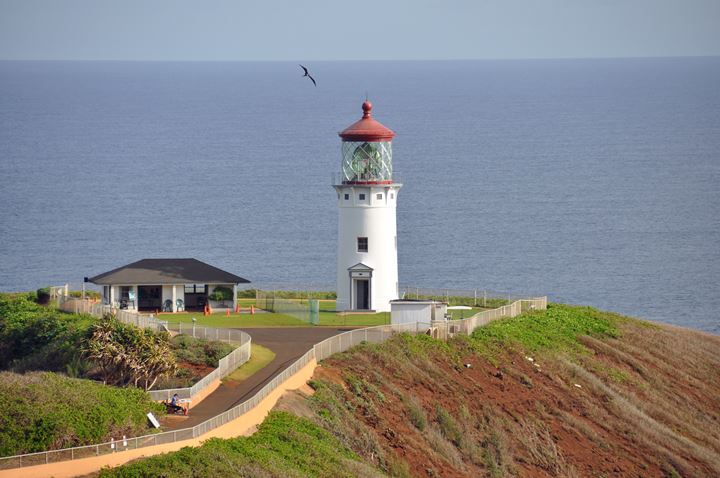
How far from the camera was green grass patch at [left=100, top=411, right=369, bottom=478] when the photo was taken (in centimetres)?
3766

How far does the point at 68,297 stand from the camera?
61.8 meters

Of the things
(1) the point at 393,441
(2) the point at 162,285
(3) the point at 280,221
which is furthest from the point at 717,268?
(1) the point at 393,441

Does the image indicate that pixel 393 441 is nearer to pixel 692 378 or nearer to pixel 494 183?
pixel 692 378

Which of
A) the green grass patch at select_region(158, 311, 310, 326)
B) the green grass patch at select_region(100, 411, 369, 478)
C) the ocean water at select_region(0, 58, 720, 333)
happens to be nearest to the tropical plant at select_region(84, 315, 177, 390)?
the green grass patch at select_region(100, 411, 369, 478)

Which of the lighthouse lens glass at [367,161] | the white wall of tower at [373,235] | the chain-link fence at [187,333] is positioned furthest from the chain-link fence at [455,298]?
the chain-link fence at [187,333]

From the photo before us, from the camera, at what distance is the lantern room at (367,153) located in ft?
206

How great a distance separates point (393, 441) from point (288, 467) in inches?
276

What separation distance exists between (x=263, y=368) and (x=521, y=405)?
8.41 metres

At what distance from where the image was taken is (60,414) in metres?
38.9

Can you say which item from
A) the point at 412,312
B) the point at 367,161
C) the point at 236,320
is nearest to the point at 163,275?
the point at 236,320

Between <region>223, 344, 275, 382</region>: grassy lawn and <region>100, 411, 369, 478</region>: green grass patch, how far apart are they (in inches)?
163

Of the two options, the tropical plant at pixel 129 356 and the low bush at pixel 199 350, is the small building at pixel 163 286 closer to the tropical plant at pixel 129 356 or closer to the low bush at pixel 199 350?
the low bush at pixel 199 350

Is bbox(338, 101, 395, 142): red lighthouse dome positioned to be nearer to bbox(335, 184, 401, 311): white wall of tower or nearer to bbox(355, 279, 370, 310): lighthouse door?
bbox(335, 184, 401, 311): white wall of tower

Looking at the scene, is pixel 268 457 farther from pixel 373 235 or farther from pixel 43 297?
pixel 43 297
